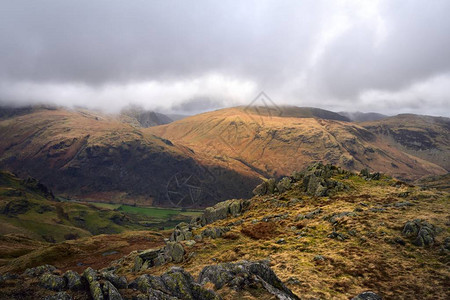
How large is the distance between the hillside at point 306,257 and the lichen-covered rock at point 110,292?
0.07 meters

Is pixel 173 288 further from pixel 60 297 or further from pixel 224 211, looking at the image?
pixel 224 211

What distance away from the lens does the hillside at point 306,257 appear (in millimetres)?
18375

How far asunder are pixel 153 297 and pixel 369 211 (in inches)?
1618

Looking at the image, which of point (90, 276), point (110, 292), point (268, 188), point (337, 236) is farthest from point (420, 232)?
point (268, 188)

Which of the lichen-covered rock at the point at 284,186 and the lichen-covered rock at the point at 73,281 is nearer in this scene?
the lichen-covered rock at the point at 73,281

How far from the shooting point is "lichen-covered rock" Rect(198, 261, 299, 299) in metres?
20.2

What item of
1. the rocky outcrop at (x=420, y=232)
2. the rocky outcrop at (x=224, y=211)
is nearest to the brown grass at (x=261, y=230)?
the rocky outcrop at (x=224, y=211)

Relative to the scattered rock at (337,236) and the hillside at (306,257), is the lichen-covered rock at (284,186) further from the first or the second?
the scattered rock at (337,236)

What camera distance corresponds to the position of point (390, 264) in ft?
92.8

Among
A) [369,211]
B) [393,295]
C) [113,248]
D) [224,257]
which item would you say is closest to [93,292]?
[224,257]

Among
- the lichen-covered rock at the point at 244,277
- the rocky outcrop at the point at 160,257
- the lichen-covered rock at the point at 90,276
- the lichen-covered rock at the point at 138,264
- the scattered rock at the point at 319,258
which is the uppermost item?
the lichen-covered rock at the point at 90,276

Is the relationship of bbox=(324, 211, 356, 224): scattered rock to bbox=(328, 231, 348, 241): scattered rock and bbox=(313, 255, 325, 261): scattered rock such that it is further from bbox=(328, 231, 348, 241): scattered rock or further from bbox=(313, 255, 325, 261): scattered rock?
bbox=(313, 255, 325, 261): scattered rock

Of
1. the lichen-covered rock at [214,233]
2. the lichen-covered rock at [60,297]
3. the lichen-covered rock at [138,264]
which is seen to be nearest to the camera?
the lichen-covered rock at [60,297]

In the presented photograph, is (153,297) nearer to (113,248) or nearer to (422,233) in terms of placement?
(422,233)
